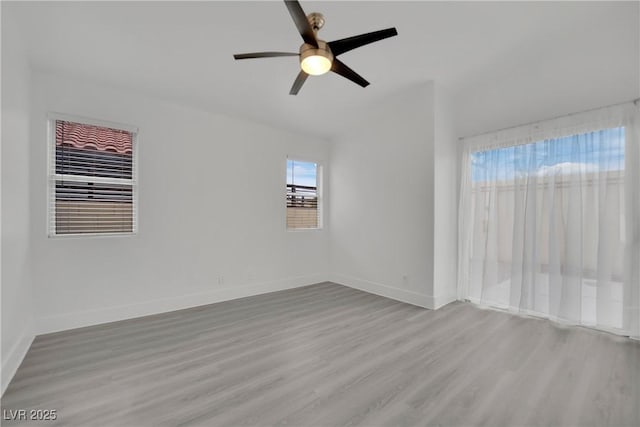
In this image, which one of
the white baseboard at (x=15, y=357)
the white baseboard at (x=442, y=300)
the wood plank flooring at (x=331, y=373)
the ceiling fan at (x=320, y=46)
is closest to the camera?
the wood plank flooring at (x=331, y=373)

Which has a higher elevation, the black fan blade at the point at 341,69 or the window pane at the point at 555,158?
the black fan blade at the point at 341,69

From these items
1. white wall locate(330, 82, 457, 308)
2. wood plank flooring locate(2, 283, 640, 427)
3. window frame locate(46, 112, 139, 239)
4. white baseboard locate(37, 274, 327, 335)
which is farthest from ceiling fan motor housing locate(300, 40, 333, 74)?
white baseboard locate(37, 274, 327, 335)

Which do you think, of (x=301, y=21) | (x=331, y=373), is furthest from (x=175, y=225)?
(x=301, y=21)

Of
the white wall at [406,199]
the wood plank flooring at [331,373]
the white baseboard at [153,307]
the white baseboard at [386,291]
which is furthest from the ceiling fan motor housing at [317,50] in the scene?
the white baseboard at [153,307]

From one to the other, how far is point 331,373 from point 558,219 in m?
3.20

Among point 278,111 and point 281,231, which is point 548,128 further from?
point 281,231

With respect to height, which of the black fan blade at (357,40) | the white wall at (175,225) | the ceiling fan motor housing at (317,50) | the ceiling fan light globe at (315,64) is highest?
the black fan blade at (357,40)

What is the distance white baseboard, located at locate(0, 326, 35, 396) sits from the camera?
6.51ft

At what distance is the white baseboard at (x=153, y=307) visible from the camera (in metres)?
2.94

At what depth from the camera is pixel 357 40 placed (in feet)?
6.44

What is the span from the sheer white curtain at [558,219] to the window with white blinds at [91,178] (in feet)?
15.1

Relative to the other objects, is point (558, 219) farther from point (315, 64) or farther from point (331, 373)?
point (315, 64)

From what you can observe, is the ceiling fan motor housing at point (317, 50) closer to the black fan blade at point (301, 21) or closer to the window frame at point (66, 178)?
the black fan blade at point (301, 21)

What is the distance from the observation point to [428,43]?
2.82 metres
